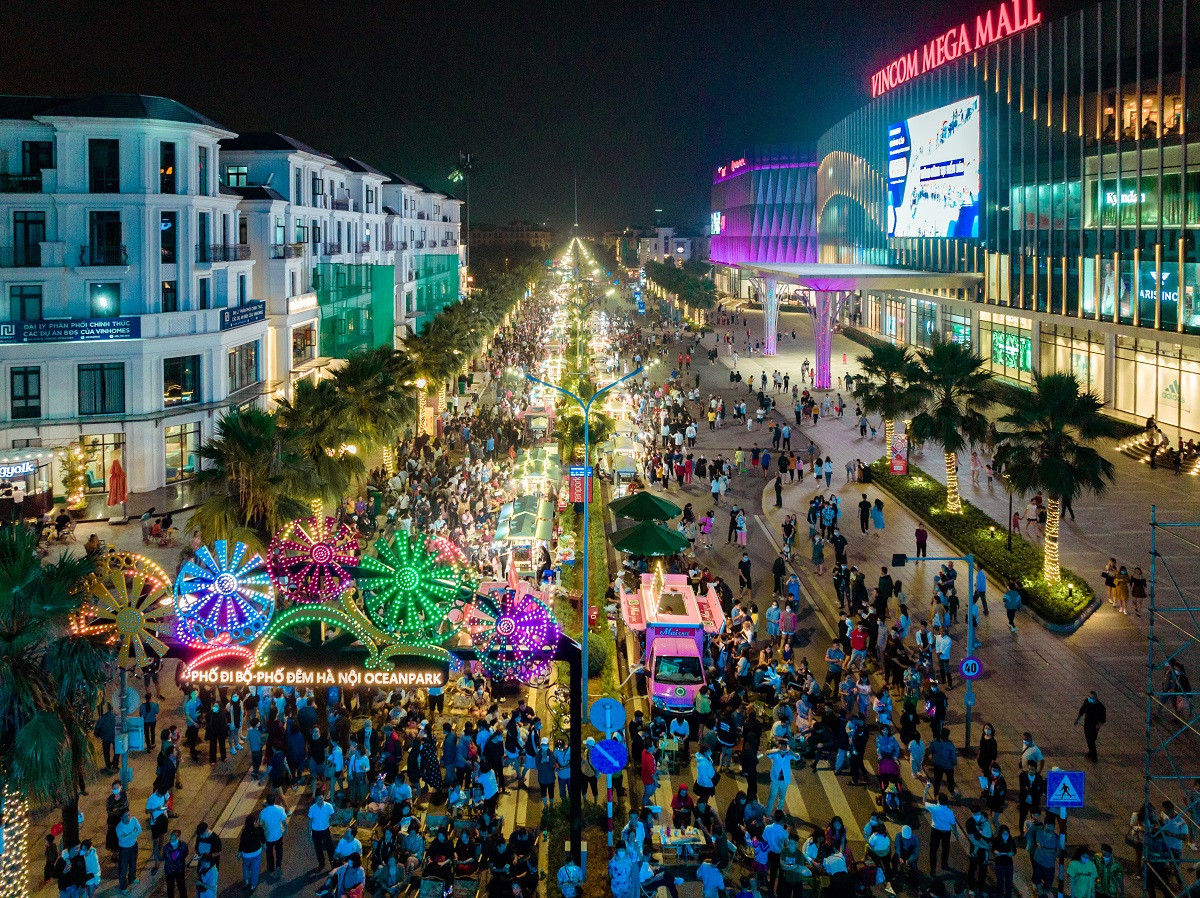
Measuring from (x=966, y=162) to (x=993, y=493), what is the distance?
1347 inches

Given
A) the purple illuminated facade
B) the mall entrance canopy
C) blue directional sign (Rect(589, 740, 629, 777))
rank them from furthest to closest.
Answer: the purple illuminated facade
the mall entrance canopy
blue directional sign (Rect(589, 740, 629, 777))

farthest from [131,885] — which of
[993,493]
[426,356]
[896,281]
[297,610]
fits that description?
[896,281]

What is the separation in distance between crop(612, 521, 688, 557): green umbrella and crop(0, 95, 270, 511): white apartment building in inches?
737

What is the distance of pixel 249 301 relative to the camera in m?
45.1

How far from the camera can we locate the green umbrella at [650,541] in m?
27.4

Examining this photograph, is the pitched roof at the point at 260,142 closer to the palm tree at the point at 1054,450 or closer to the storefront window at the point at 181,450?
the storefront window at the point at 181,450

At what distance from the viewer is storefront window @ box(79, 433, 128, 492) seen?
3675 centimetres

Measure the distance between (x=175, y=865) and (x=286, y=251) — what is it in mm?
37988

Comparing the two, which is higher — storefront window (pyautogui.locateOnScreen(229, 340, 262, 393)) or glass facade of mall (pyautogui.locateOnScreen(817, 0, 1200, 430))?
glass facade of mall (pyautogui.locateOnScreen(817, 0, 1200, 430))

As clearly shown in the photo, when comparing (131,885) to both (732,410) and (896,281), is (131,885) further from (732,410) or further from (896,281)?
(896,281)

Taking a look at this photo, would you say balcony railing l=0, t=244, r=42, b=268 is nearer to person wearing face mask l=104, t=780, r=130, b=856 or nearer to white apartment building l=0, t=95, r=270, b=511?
white apartment building l=0, t=95, r=270, b=511

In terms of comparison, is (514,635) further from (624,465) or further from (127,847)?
(624,465)

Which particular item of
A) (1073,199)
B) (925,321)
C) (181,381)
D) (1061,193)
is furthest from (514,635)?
(925,321)

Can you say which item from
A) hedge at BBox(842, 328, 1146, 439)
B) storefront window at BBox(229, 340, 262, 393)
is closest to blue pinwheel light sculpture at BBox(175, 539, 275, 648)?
hedge at BBox(842, 328, 1146, 439)
